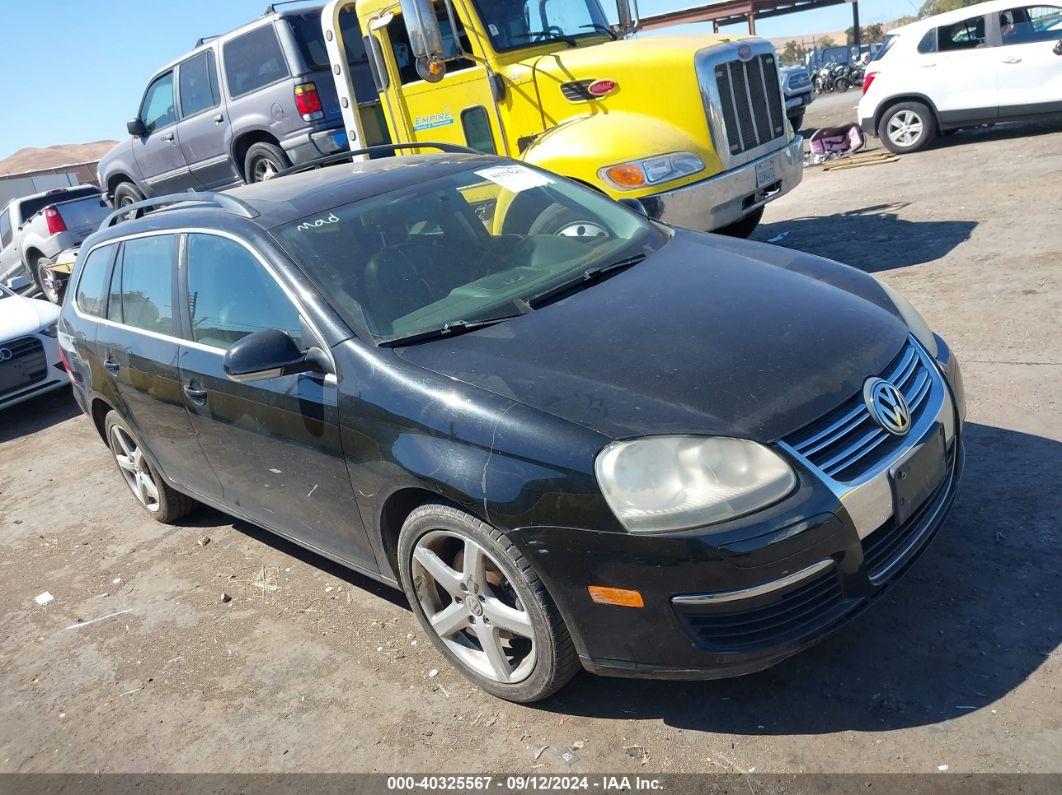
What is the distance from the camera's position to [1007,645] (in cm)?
283

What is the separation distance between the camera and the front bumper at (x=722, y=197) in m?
6.46

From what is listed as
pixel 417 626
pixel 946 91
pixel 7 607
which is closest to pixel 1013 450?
pixel 417 626

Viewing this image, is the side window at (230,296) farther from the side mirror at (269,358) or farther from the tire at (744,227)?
the tire at (744,227)

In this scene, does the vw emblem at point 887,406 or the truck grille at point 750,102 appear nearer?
the vw emblem at point 887,406

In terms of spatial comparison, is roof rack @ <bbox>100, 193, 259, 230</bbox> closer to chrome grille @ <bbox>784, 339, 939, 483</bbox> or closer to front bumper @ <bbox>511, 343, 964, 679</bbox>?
front bumper @ <bbox>511, 343, 964, 679</bbox>

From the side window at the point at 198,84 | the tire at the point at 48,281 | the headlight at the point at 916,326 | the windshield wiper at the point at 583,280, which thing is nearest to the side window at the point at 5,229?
the tire at the point at 48,281

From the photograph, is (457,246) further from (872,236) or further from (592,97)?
(872,236)

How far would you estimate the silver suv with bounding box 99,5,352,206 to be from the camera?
9438 mm

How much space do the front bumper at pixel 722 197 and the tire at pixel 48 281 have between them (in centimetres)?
844

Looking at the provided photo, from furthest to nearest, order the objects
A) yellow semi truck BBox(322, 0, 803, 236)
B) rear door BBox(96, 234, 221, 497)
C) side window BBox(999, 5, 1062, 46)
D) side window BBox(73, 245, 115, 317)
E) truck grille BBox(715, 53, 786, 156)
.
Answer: side window BBox(999, 5, 1062, 46), truck grille BBox(715, 53, 786, 156), yellow semi truck BBox(322, 0, 803, 236), side window BBox(73, 245, 115, 317), rear door BBox(96, 234, 221, 497)

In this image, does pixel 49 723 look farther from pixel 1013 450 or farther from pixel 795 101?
pixel 795 101

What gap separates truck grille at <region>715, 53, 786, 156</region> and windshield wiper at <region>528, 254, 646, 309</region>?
384cm

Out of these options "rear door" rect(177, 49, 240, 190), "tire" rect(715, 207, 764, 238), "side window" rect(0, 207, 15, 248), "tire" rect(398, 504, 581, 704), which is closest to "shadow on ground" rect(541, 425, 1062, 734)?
"tire" rect(398, 504, 581, 704)

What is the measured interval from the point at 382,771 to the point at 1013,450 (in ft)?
9.74
